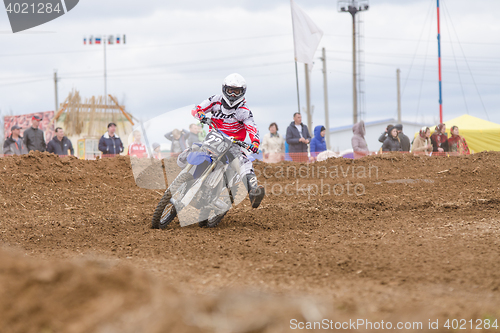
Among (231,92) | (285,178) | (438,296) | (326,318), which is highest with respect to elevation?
(231,92)

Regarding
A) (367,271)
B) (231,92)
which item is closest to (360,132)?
(231,92)

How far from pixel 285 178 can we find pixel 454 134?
7.22 m

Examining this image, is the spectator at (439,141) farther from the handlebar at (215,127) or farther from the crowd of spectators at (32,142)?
the crowd of spectators at (32,142)

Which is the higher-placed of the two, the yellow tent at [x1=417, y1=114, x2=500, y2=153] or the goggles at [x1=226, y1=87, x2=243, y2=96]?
the goggles at [x1=226, y1=87, x2=243, y2=96]

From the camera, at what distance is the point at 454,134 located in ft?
54.7

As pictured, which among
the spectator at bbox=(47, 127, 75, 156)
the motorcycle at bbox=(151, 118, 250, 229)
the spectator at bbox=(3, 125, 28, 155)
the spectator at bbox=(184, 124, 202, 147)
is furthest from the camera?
the spectator at bbox=(47, 127, 75, 156)

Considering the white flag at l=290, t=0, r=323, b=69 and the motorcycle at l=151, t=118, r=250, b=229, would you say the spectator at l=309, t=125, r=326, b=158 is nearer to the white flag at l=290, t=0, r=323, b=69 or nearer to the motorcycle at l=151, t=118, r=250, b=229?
the white flag at l=290, t=0, r=323, b=69

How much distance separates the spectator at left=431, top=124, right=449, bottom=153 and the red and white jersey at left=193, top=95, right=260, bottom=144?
35.2ft

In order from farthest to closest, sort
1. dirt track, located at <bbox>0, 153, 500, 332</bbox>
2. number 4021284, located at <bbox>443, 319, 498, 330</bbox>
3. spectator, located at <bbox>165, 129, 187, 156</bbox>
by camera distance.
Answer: spectator, located at <bbox>165, 129, 187, 156</bbox> < number 4021284, located at <bbox>443, 319, 498, 330</bbox> < dirt track, located at <bbox>0, 153, 500, 332</bbox>

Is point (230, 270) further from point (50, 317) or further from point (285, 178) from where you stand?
point (285, 178)

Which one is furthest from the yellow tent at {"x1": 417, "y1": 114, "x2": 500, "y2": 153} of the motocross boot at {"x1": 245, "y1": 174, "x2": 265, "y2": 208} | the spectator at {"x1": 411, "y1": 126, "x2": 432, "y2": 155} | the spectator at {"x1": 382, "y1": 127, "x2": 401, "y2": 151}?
the motocross boot at {"x1": 245, "y1": 174, "x2": 265, "y2": 208}

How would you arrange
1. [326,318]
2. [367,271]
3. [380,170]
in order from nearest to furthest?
[326,318], [367,271], [380,170]

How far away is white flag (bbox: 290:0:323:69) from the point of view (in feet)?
53.0

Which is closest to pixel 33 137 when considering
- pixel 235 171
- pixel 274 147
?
pixel 274 147
